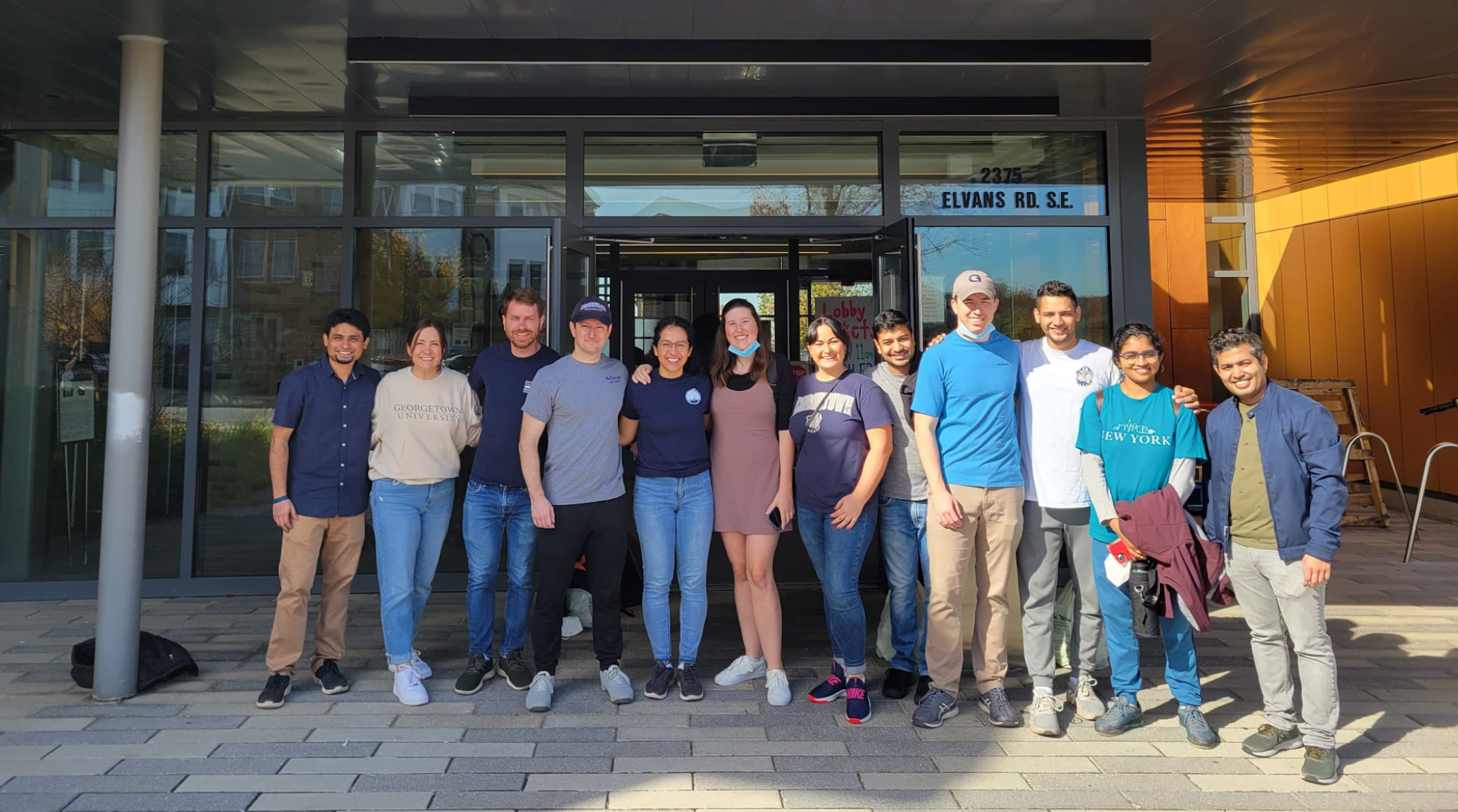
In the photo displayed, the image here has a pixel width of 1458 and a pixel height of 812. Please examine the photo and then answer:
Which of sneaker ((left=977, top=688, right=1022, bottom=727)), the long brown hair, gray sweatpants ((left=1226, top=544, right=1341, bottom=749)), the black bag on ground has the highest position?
the long brown hair

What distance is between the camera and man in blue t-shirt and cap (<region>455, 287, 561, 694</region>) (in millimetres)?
3963

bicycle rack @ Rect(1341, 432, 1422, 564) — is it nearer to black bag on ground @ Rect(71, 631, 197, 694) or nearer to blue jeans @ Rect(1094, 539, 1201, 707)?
blue jeans @ Rect(1094, 539, 1201, 707)

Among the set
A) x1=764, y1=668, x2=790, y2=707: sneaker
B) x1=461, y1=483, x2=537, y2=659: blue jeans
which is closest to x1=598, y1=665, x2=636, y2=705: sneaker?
x1=461, y1=483, x2=537, y2=659: blue jeans

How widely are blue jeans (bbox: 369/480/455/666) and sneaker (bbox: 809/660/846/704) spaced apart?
178 cm

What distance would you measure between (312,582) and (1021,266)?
4.59 meters

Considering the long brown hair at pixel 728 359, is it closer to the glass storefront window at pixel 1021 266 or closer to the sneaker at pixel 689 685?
the sneaker at pixel 689 685

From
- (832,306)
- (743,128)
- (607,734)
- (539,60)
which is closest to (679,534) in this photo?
(607,734)

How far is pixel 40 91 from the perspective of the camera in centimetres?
530

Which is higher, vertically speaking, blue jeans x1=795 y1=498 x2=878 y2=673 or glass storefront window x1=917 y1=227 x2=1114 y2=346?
glass storefront window x1=917 y1=227 x2=1114 y2=346

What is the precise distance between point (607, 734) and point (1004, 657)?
1638mm

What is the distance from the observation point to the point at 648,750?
3295 millimetres

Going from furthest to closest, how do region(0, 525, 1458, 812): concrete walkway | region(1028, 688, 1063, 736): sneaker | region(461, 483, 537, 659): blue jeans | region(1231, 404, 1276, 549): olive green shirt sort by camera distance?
region(461, 483, 537, 659): blue jeans < region(1028, 688, 1063, 736): sneaker < region(1231, 404, 1276, 549): olive green shirt < region(0, 525, 1458, 812): concrete walkway

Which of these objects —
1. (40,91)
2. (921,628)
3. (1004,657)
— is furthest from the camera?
(40,91)

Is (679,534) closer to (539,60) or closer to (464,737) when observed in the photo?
(464,737)
